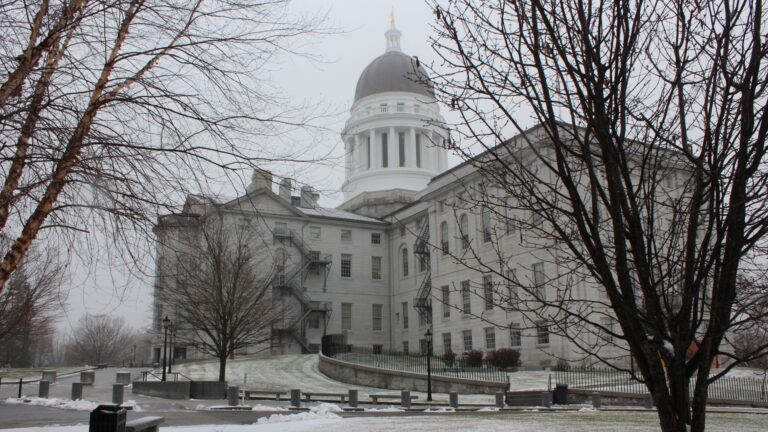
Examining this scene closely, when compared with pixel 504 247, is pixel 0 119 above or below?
below

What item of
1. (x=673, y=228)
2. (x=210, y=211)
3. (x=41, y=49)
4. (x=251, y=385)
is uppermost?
(x=41, y=49)

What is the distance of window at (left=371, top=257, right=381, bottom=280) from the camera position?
66.9 m

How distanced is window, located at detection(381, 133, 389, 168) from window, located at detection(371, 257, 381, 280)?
16.0 m

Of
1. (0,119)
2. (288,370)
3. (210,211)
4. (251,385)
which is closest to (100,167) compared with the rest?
(0,119)

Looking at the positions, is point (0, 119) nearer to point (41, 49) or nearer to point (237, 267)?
point (41, 49)

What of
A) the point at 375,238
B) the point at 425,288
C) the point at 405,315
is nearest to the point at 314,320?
the point at 405,315

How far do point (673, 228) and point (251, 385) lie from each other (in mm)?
34994

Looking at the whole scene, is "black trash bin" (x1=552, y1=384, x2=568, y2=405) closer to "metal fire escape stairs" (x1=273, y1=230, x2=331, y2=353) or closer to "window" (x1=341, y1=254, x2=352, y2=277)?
"metal fire escape stairs" (x1=273, y1=230, x2=331, y2=353)

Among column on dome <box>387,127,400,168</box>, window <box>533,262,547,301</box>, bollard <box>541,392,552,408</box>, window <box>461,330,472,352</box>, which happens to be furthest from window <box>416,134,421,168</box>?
bollard <box>541,392,552,408</box>

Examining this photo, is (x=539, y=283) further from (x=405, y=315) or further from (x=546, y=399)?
(x=405, y=315)

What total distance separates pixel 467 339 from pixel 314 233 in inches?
800

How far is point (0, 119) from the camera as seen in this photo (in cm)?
682

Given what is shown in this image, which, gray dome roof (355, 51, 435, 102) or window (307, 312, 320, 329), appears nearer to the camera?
window (307, 312, 320, 329)

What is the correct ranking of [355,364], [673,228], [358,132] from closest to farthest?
[673,228] → [355,364] → [358,132]
